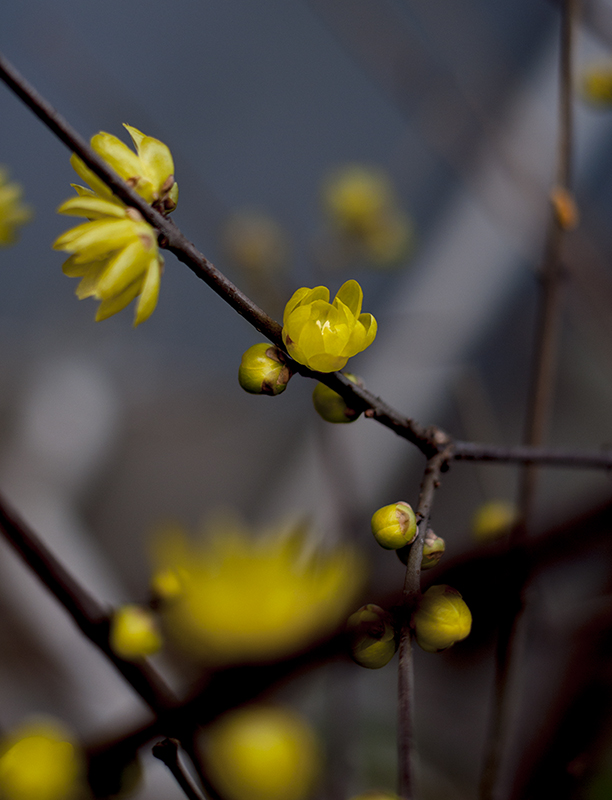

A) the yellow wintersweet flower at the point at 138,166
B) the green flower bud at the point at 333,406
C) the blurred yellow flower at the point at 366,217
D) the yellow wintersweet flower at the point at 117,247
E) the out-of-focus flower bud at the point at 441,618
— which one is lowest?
the out-of-focus flower bud at the point at 441,618

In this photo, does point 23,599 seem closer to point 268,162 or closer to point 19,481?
point 19,481

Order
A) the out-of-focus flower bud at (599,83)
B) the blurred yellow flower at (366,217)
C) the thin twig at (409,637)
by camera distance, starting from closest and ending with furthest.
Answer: the thin twig at (409,637)
the out-of-focus flower bud at (599,83)
the blurred yellow flower at (366,217)

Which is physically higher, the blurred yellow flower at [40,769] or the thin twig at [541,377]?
the thin twig at [541,377]

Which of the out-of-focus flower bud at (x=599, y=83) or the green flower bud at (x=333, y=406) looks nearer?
the green flower bud at (x=333, y=406)

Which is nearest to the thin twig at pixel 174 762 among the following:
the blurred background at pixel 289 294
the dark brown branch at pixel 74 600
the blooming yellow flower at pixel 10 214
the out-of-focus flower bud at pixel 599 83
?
the dark brown branch at pixel 74 600

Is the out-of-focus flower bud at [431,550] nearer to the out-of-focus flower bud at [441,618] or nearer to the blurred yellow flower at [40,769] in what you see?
the out-of-focus flower bud at [441,618]

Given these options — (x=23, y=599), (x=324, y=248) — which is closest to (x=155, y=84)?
(x=324, y=248)
